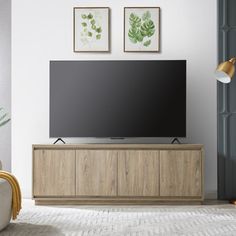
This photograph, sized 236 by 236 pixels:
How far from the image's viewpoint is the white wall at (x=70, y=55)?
20.2 feet

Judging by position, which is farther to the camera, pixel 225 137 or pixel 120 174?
pixel 225 137

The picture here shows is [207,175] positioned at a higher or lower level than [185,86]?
lower

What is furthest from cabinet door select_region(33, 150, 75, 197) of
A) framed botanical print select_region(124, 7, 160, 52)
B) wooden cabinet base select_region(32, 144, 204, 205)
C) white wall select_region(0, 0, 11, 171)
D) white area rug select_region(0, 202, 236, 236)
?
framed botanical print select_region(124, 7, 160, 52)

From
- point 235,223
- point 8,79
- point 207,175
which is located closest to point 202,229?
point 235,223

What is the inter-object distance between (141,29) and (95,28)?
1.73 ft

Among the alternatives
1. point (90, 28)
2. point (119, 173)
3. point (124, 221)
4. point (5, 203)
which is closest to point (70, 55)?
point (90, 28)

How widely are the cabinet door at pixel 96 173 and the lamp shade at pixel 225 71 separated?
140 cm

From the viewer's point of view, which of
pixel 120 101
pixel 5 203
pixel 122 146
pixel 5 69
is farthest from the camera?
pixel 5 69

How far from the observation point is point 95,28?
6184 mm

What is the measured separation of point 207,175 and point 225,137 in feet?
1.57

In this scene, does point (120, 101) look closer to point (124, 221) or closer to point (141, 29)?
point (141, 29)

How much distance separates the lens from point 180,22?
6188 millimetres

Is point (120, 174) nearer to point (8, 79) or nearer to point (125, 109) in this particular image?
point (125, 109)

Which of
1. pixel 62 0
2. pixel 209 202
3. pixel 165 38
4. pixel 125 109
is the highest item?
pixel 62 0
